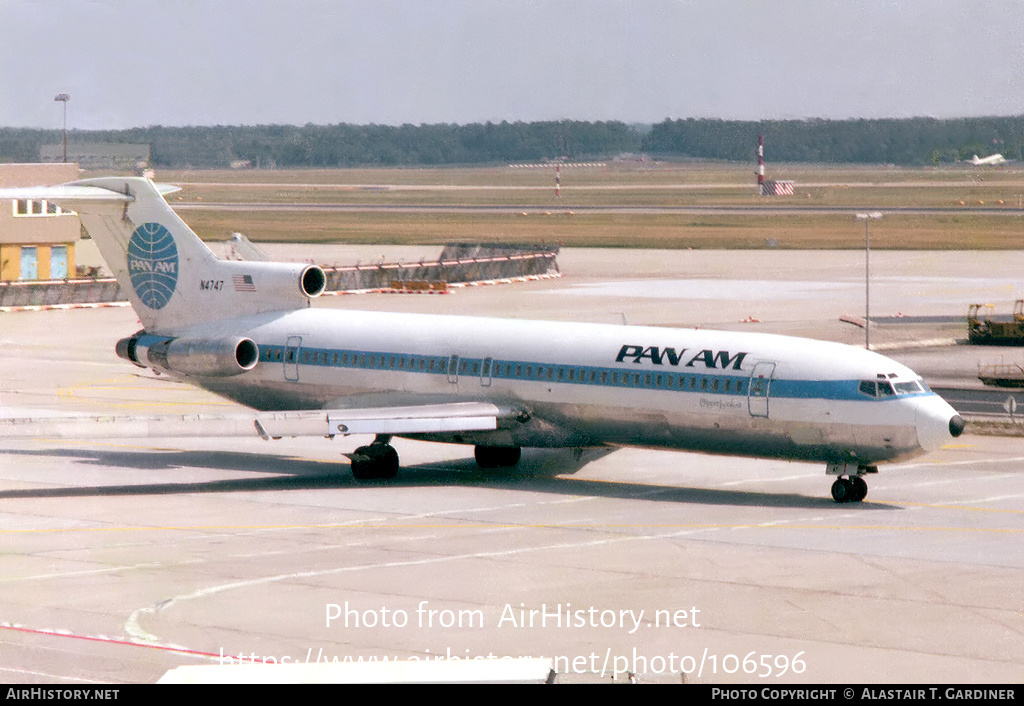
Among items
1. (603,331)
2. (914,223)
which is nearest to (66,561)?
(603,331)

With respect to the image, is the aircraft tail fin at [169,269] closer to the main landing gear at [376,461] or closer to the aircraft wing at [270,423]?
the aircraft wing at [270,423]

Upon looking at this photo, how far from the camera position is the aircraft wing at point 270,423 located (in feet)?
105

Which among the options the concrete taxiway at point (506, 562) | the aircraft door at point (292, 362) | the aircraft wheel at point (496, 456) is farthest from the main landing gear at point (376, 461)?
the aircraft door at point (292, 362)

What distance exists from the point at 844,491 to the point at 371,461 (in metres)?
10.8

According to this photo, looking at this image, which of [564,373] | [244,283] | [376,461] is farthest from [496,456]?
[244,283]

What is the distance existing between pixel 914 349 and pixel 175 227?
33782mm

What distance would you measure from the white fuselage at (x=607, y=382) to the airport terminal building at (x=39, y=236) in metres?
39.7

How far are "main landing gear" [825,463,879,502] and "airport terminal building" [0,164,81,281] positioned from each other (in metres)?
52.3

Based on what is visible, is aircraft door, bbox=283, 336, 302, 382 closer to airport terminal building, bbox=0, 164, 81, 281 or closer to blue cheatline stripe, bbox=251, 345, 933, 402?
blue cheatline stripe, bbox=251, 345, 933, 402

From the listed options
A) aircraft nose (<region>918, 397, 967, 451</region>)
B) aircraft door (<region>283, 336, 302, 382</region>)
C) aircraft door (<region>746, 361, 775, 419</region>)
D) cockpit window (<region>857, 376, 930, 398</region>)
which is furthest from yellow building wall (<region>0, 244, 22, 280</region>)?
aircraft nose (<region>918, 397, 967, 451</region>)

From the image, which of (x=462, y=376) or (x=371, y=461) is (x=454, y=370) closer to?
(x=462, y=376)

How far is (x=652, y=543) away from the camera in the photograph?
27688 mm

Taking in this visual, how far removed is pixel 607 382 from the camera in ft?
110
